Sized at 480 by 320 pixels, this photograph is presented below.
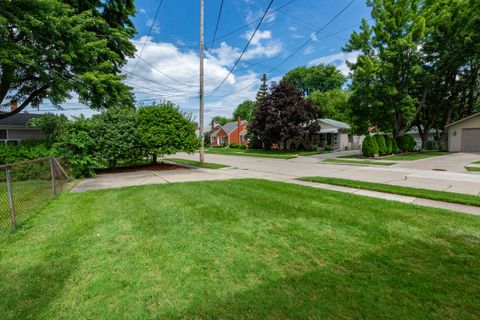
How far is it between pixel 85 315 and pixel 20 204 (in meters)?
5.59

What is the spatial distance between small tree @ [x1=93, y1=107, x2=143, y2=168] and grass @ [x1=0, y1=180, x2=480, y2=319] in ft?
21.8

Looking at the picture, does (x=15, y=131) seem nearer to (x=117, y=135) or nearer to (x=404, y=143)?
(x=117, y=135)

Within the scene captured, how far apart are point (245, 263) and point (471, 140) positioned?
91.3 ft

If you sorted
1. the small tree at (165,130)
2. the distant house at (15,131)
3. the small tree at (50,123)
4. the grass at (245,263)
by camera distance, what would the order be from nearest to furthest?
the grass at (245,263) → the small tree at (50,123) → the small tree at (165,130) → the distant house at (15,131)

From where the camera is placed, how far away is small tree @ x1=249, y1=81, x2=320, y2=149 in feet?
82.0

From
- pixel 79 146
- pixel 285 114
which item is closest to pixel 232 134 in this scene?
pixel 285 114

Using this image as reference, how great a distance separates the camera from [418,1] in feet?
61.1

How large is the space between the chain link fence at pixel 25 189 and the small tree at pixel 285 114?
19.9 meters

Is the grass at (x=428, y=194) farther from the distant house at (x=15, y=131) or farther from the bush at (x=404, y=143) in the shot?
the distant house at (x=15, y=131)

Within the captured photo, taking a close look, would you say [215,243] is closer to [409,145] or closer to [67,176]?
[67,176]

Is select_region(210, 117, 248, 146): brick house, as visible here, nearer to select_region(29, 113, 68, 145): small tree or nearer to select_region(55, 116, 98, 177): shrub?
select_region(29, 113, 68, 145): small tree

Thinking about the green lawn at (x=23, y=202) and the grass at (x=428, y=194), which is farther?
the grass at (x=428, y=194)

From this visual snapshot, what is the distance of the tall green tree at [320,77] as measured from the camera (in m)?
51.2

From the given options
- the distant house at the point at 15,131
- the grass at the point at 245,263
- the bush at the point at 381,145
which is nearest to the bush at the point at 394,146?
the bush at the point at 381,145
